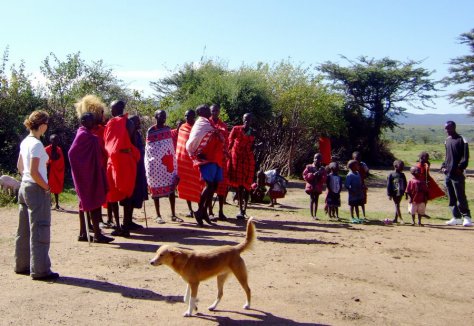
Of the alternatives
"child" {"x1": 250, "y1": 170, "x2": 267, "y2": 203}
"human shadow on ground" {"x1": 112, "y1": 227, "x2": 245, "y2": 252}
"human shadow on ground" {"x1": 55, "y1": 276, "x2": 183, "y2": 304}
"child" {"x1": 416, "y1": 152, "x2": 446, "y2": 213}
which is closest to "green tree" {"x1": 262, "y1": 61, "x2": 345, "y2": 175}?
"child" {"x1": 250, "y1": 170, "x2": 267, "y2": 203}

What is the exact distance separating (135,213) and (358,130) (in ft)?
63.0

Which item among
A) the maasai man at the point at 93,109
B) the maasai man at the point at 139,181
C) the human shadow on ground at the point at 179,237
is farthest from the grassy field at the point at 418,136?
the maasai man at the point at 93,109

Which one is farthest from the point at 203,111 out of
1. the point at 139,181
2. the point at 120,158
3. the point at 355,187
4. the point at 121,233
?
the point at 355,187

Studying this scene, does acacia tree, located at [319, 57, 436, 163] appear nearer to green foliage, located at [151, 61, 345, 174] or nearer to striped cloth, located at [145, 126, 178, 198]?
green foliage, located at [151, 61, 345, 174]

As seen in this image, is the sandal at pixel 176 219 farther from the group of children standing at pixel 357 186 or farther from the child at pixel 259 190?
the child at pixel 259 190

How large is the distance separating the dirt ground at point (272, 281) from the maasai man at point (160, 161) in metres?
0.67

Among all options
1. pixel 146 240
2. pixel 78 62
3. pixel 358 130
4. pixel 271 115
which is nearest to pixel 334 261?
pixel 146 240

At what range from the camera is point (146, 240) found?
8.21 meters

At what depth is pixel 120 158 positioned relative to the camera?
26.9ft

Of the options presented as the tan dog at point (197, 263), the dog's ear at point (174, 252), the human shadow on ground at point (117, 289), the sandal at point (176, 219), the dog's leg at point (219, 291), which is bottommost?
the human shadow on ground at point (117, 289)

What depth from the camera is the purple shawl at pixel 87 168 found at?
24.1 feet

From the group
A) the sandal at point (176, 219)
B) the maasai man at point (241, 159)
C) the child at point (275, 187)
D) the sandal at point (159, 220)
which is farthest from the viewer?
the child at point (275, 187)

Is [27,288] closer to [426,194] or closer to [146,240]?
[146,240]

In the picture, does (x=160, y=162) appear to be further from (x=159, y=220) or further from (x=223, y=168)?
(x=223, y=168)
